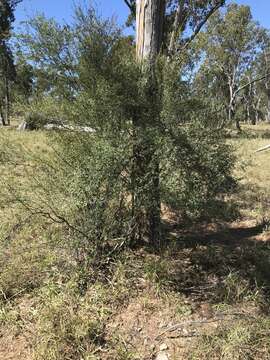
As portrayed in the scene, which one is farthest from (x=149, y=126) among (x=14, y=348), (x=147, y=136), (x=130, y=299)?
(x=14, y=348)

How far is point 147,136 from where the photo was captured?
3.35m

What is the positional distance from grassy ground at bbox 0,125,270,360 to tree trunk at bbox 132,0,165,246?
0.39 metres

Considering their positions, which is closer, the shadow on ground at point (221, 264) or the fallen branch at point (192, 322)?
the fallen branch at point (192, 322)

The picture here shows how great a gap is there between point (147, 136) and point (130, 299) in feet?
5.10

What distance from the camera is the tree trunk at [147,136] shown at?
11.2 feet

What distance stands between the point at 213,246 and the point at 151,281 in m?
1.33

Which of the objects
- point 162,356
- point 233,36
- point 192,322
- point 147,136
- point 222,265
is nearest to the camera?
point 162,356

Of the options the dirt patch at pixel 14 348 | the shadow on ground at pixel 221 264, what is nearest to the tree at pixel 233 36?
the shadow on ground at pixel 221 264

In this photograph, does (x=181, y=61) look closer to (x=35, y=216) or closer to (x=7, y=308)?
(x=35, y=216)

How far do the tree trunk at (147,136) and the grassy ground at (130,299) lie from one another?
1.28 ft

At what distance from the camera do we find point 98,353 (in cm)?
279

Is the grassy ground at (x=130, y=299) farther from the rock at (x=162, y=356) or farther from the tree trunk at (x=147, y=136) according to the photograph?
the tree trunk at (x=147, y=136)

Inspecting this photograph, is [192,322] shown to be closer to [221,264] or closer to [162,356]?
[162,356]

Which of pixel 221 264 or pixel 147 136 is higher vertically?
pixel 147 136
